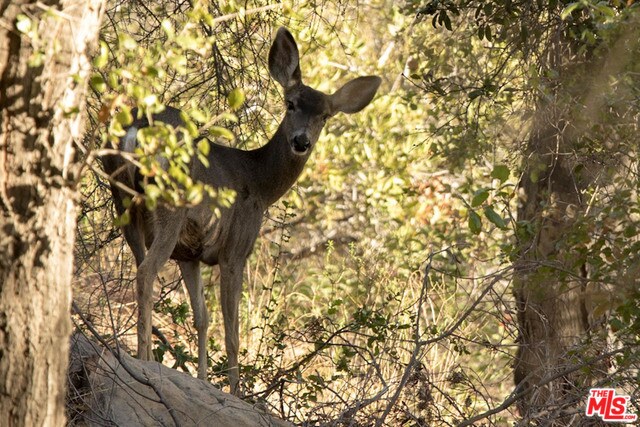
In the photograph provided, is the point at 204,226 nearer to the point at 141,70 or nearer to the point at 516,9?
the point at 516,9

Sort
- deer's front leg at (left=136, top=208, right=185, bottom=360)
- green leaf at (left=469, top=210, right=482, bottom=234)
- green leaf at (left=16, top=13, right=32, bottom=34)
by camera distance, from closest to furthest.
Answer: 1. green leaf at (left=16, top=13, right=32, bottom=34)
2. green leaf at (left=469, top=210, right=482, bottom=234)
3. deer's front leg at (left=136, top=208, right=185, bottom=360)

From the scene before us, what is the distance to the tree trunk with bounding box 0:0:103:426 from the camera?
11.4 feet

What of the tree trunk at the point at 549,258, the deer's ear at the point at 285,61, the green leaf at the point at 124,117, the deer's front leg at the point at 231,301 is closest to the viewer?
the green leaf at the point at 124,117

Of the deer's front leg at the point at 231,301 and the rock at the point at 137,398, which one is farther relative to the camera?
the deer's front leg at the point at 231,301

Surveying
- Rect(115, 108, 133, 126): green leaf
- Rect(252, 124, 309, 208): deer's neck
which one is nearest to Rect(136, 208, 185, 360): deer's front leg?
Rect(252, 124, 309, 208): deer's neck

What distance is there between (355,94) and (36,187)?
522cm

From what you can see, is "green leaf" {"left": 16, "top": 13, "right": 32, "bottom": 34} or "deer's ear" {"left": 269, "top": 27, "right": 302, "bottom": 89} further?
"deer's ear" {"left": 269, "top": 27, "right": 302, "bottom": 89}

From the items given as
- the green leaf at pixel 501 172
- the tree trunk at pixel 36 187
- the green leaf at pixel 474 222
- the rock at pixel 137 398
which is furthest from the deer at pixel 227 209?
the tree trunk at pixel 36 187

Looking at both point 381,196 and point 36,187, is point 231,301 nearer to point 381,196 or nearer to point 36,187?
point 36,187

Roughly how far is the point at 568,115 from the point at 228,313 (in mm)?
2798

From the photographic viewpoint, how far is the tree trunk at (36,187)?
3471mm

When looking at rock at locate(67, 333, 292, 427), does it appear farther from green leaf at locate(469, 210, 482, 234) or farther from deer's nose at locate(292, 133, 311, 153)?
deer's nose at locate(292, 133, 311, 153)

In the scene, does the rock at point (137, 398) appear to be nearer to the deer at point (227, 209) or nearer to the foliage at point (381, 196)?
the foliage at point (381, 196)

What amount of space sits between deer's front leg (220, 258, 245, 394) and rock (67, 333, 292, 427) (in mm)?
1391
